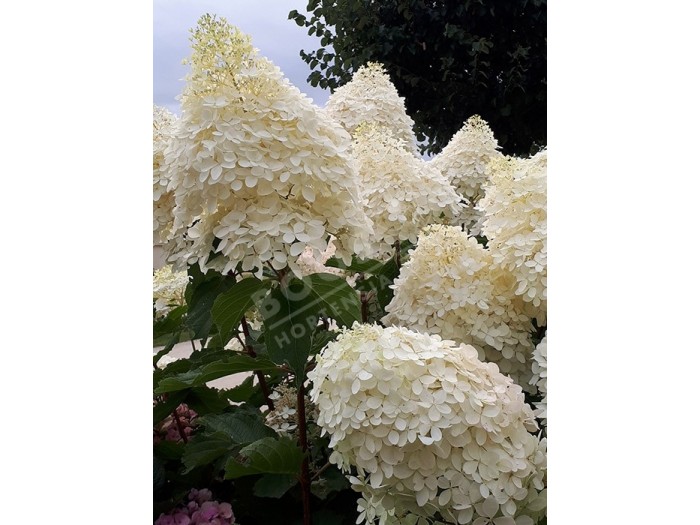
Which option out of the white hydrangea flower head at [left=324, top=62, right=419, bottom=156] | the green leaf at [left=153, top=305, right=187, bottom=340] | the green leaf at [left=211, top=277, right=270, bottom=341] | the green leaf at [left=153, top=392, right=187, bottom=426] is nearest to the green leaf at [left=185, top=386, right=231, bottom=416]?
the green leaf at [left=153, top=392, right=187, bottom=426]

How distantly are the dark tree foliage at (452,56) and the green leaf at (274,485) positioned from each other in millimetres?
1633

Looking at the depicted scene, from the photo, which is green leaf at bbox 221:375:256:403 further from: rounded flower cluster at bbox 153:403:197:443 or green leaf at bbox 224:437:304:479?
green leaf at bbox 224:437:304:479

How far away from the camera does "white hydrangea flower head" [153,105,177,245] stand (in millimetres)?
751

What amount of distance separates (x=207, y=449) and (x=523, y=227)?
46 cm

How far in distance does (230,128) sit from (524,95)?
7.02ft

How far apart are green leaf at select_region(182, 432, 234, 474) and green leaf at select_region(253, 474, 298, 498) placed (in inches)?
2.3

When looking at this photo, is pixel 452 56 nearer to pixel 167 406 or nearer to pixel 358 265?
pixel 358 265

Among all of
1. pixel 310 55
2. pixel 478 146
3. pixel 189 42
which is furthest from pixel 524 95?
pixel 189 42

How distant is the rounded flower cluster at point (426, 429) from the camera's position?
1.74ft

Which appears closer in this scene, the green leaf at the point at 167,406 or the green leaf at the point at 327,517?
the green leaf at the point at 327,517

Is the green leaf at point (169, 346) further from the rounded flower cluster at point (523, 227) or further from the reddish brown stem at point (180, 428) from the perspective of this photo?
the rounded flower cluster at point (523, 227)

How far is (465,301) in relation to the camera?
757mm

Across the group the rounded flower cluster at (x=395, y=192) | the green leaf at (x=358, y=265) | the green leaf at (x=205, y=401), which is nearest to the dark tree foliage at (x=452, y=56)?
the rounded flower cluster at (x=395, y=192)

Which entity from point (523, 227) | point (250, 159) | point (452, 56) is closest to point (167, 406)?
point (250, 159)
